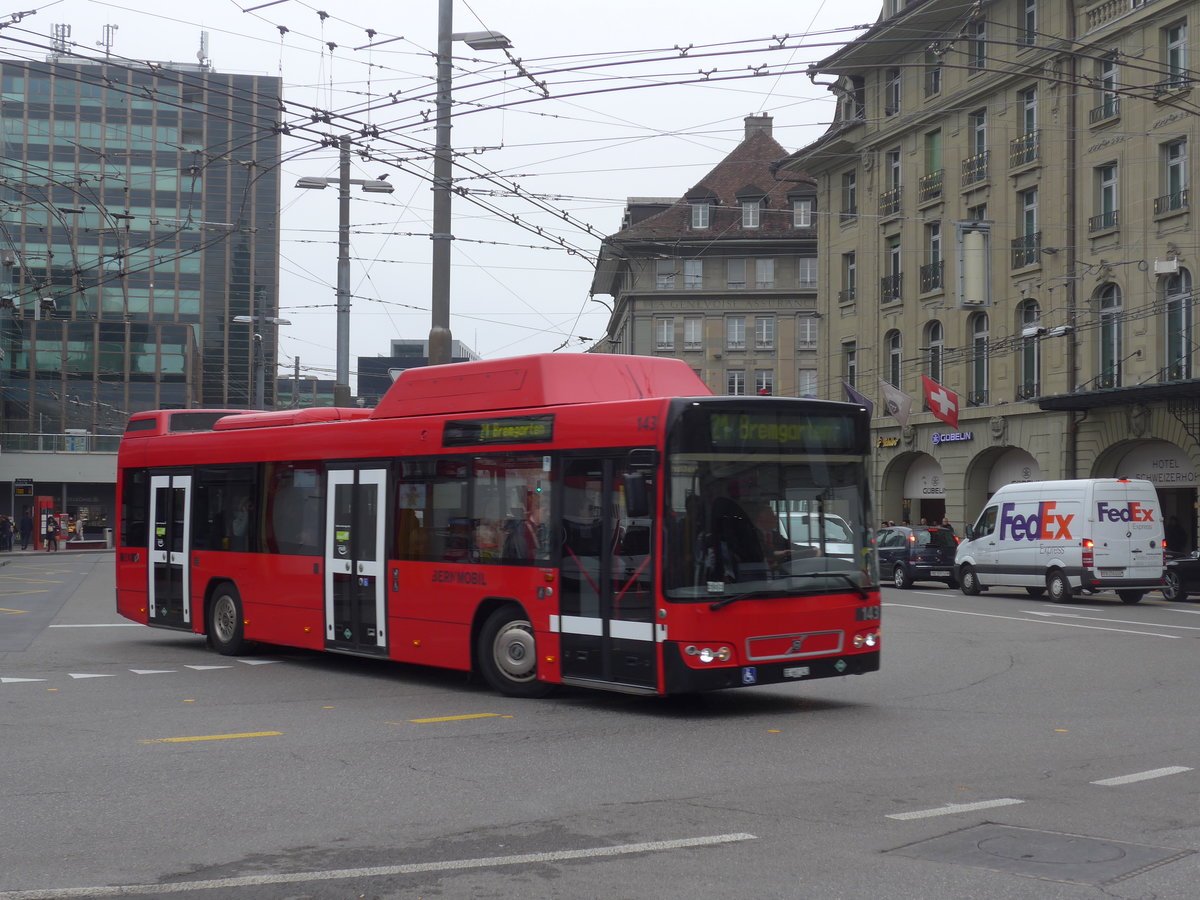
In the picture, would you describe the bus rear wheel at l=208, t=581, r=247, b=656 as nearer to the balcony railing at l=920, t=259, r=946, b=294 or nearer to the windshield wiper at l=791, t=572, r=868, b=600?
the windshield wiper at l=791, t=572, r=868, b=600

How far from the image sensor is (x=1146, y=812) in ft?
24.6

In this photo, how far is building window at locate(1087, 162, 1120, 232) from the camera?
38.3 meters

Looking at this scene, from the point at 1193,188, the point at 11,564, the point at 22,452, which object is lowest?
the point at 11,564

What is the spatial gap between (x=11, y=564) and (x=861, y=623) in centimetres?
4284

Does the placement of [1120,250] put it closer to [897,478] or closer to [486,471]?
[897,478]

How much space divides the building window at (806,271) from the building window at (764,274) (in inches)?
51.6

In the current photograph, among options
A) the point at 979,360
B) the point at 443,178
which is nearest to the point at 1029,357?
the point at 979,360

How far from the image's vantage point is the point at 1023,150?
137ft

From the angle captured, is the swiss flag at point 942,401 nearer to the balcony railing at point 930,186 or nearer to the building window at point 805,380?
the balcony railing at point 930,186

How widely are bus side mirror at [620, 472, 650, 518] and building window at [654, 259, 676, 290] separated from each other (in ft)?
208

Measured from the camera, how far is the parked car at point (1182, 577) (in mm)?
28688

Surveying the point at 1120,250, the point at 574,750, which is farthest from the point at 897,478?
the point at 574,750

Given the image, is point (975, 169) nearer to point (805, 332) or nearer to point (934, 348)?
point (934, 348)

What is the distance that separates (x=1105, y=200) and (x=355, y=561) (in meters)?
30.2
